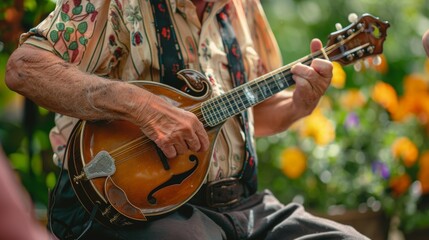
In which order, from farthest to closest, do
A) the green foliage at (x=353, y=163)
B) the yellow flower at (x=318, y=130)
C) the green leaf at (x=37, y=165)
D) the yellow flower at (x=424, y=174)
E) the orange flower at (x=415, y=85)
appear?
the orange flower at (x=415, y=85)
the yellow flower at (x=424, y=174)
the yellow flower at (x=318, y=130)
the green foliage at (x=353, y=163)
the green leaf at (x=37, y=165)

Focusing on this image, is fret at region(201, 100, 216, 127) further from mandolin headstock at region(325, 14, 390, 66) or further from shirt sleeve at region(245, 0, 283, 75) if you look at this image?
shirt sleeve at region(245, 0, 283, 75)

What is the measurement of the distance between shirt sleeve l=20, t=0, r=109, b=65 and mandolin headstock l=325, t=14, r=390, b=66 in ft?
2.37

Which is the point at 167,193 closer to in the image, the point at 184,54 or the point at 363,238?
the point at 184,54

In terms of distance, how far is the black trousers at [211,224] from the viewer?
208 cm

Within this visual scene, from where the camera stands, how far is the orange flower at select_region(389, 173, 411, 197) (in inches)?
146

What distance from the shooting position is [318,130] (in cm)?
376

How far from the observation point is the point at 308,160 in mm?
3736

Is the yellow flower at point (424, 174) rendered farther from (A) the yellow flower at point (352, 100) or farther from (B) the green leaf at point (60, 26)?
(B) the green leaf at point (60, 26)

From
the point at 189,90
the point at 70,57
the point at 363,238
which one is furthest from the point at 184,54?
the point at 363,238

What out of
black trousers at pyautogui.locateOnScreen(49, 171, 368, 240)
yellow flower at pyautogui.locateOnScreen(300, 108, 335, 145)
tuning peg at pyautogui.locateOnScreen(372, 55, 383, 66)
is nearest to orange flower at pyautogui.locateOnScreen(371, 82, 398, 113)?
yellow flower at pyautogui.locateOnScreen(300, 108, 335, 145)

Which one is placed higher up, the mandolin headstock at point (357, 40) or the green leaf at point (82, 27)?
the green leaf at point (82, 27)

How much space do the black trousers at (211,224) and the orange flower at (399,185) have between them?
139cm

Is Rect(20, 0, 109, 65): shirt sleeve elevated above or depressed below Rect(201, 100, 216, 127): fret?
above

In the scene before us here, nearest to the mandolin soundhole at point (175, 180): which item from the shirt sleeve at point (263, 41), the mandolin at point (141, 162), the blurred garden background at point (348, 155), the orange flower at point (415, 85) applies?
the mandolin at point (141, 162)
